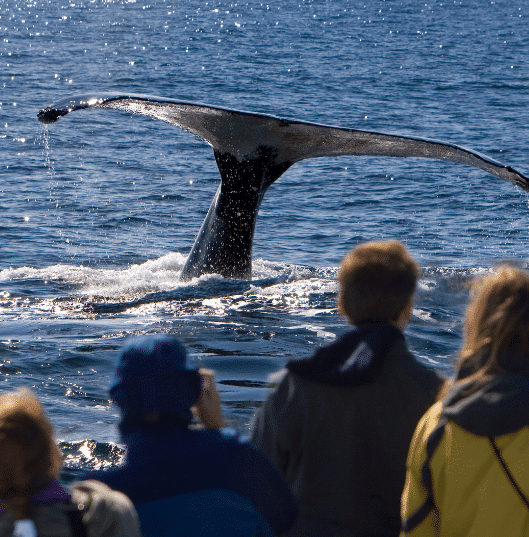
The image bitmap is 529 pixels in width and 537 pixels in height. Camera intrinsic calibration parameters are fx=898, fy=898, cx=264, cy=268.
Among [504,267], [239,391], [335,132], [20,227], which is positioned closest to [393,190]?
[20,227]

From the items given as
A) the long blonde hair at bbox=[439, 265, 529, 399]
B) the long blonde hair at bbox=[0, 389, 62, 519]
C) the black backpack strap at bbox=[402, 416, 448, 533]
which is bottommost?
the black backpack strap at bbox=[402, 416, 448, 533]

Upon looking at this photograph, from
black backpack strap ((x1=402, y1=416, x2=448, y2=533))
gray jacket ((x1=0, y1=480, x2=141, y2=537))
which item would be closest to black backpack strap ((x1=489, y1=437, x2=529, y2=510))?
black backpack strap ((x1=402, y1=416, x2=448, y2=533))

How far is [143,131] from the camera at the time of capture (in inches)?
901

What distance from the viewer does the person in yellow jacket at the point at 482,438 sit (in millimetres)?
2248

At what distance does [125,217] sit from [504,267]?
13.0 meters

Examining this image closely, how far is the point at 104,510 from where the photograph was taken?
2.00 meters

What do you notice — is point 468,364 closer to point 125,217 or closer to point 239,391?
point 239,391

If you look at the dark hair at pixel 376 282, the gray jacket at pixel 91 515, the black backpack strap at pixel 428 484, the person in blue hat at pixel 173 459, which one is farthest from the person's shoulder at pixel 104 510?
the dark hair at pixel 376 282

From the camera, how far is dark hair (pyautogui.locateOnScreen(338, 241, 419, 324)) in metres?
2.54

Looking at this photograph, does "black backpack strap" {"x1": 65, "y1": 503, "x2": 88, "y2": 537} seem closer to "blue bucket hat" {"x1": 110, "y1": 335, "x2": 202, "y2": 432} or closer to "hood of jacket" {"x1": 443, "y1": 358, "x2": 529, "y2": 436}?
"blue bucket hat" {"x1": 110, "y1": 335, "x2": 202, "y2": 432}

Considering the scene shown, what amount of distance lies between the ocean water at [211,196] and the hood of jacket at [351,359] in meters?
0.68

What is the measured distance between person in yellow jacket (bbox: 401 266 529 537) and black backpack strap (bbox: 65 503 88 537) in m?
0.88

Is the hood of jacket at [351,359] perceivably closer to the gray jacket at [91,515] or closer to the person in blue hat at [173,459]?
the person in blue hat at [173,459]

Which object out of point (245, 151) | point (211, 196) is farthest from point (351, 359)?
point (211, 196)
